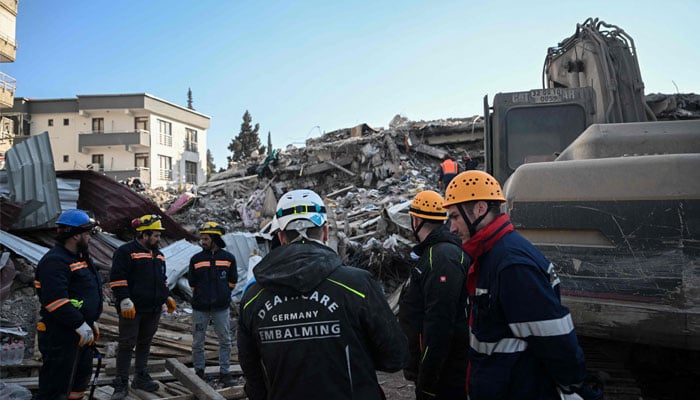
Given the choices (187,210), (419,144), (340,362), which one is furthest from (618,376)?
(187,210)

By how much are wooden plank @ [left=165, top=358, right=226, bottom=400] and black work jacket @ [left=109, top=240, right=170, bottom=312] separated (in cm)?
77

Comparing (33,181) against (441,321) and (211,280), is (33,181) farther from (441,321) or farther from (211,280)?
(441,321)

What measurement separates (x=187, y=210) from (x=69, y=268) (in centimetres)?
1177

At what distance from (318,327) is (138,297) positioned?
13.1 feet

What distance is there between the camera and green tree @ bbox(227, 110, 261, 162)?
48.9m

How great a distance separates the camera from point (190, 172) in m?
40.4

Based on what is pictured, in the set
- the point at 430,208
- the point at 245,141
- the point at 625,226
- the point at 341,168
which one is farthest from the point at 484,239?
the point at 245,141

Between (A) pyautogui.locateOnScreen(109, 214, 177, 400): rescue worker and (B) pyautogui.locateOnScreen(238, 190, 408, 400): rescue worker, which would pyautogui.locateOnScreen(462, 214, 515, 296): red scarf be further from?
(A) pyautogui.locateOnScreen(109, 214, 177, 400): rescue worker

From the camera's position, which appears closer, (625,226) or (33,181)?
(625,226)

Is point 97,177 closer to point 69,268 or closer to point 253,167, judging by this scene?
point 69,268

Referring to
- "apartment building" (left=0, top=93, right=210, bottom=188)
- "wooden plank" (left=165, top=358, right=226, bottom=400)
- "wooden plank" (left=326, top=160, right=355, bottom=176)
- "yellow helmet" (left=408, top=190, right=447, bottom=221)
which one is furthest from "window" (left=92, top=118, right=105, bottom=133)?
"yellow helmet" (left=408, top=190, right=447, bottom=221)

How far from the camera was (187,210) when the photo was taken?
1534 centimetres

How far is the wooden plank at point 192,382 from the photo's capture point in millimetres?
4652

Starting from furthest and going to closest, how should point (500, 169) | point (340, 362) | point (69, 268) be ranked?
point (500, 169), point (69, 268), point (340, 362)
